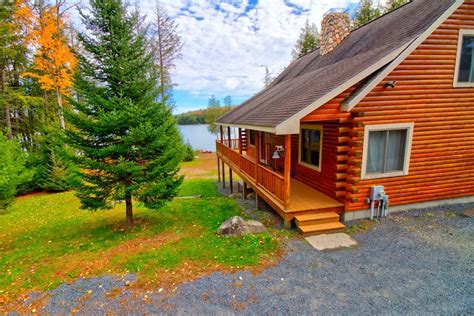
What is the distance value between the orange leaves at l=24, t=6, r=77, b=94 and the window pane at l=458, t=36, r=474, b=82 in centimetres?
1862

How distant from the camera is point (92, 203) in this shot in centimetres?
696

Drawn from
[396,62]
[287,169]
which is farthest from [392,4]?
[287,169]

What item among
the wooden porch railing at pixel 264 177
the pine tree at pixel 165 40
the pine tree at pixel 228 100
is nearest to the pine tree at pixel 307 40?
the pine tree at pixel 165 40

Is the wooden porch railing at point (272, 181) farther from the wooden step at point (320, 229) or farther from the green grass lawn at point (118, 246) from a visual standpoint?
the green grass lawn at point (118, 246)

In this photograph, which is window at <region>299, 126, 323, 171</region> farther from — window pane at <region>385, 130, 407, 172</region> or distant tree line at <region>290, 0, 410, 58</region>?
distant tree line at <region>290, 0, 410, 58</region>

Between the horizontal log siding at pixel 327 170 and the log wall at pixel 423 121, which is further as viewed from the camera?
the horizontal log siding at pixel 327 170

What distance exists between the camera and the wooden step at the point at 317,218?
6.54 meters

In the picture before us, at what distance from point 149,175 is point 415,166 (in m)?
7.97

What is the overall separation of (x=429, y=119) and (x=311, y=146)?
11.5 ft

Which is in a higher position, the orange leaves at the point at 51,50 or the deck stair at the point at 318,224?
the orange leaves at the point at 51,50

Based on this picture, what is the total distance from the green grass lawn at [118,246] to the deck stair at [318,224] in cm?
93

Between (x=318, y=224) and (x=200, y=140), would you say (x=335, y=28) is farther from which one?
(x=200, y=140)

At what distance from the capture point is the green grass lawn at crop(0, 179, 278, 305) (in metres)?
5.18

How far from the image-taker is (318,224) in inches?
263
